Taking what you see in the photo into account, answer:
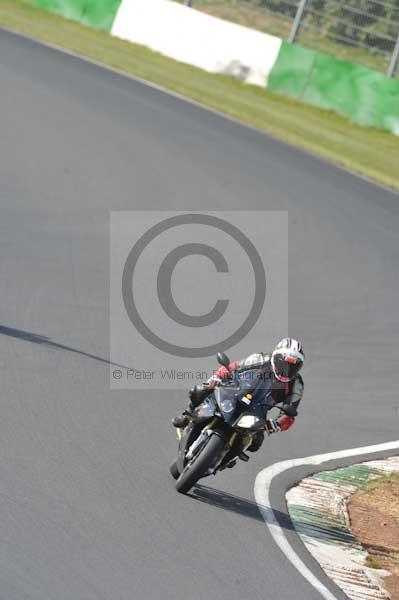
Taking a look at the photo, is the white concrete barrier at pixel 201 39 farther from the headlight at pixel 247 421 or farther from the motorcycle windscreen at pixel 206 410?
the headlight at pixel 247 421

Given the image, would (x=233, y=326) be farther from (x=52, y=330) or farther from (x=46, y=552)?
(x=46, y=552)

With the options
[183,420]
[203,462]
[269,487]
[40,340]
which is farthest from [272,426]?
[40,340]

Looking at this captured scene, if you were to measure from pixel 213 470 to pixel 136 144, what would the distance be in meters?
12.9

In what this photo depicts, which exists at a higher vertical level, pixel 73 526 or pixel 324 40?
pixel 324 40

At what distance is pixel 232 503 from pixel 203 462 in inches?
28.0

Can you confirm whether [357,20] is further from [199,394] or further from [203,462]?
[203,462]

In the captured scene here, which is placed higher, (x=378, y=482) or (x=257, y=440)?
(x=257, y=440)

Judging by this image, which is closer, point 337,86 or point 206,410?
point 206,410

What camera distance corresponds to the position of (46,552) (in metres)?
7.29

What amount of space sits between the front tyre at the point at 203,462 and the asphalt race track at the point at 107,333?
0.17 m

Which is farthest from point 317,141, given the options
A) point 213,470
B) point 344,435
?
point 213,470

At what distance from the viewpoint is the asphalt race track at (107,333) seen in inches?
308

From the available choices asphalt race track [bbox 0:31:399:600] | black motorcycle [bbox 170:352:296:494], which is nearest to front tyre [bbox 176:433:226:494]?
black motorcycle [bbox 170:352:296:494]

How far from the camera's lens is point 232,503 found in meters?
9.64
